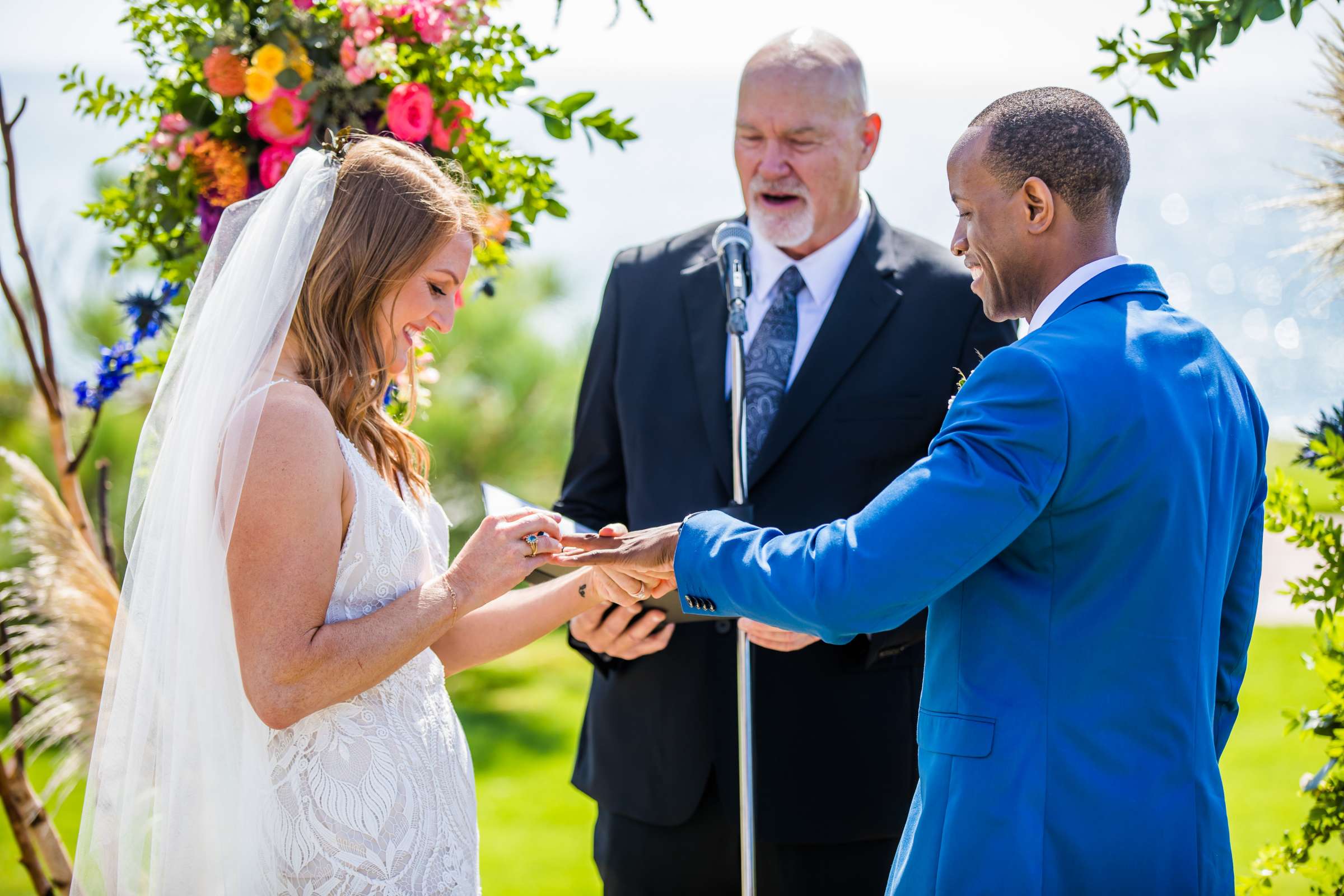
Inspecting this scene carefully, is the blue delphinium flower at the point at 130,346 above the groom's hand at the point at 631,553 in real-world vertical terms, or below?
above

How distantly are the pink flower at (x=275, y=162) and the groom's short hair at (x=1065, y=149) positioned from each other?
1.65m

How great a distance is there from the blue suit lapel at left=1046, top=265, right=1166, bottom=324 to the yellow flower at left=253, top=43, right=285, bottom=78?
183 centimetres

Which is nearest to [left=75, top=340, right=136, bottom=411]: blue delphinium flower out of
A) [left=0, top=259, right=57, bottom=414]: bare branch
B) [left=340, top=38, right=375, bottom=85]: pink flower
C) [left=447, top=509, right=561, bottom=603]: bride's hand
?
[left=0, top=259, right=57, bottom=414]: bare branch

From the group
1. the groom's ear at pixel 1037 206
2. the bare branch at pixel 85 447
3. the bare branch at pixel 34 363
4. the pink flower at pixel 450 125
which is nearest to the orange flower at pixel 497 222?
the pink flower at pixel 450 125

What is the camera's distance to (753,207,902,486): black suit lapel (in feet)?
9.49

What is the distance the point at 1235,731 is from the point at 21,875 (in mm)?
6783

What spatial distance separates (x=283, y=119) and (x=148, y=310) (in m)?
0.60

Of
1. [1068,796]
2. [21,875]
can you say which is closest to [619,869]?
[1068,796]

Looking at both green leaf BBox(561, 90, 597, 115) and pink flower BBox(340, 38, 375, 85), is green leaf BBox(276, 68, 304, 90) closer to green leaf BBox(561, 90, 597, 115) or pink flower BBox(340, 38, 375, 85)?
pink flower BBox(340, 38, 375, 85)

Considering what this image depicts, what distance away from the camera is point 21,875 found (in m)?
5.26

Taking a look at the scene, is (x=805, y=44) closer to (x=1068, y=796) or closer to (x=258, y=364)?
(x=258, y=364)

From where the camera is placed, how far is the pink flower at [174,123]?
9.12 ft

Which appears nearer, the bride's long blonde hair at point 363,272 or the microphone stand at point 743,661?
the bride's long blonde hair at point 363,272

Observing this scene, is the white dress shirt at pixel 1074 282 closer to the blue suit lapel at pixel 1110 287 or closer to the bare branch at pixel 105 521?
the blue suit lapel at pixel 1110 287
